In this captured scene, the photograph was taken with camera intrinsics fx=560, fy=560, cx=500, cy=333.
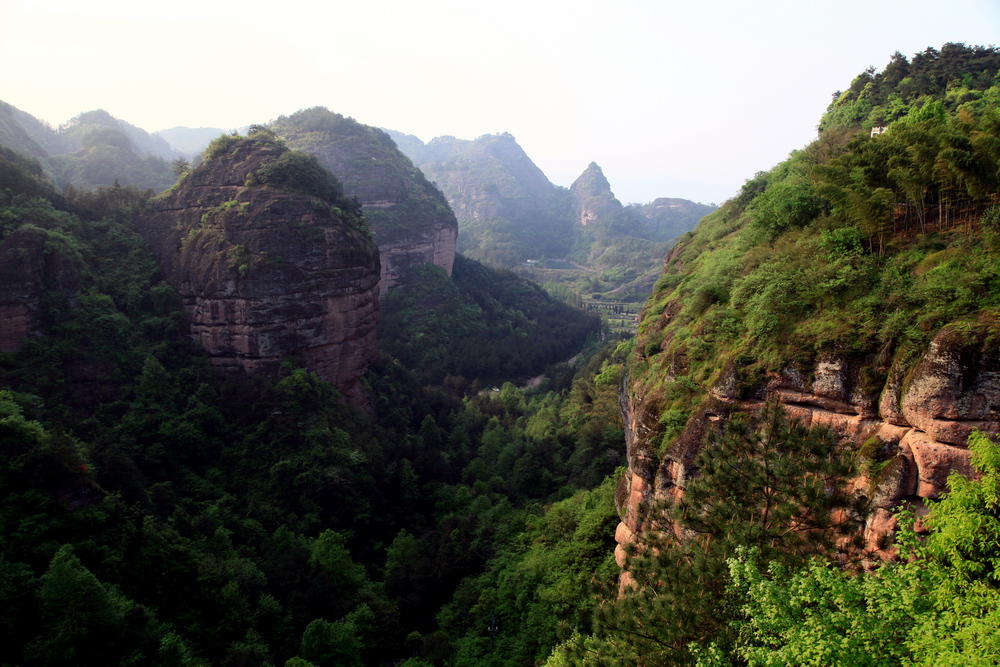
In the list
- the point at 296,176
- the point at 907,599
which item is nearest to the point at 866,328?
the point at 907,599

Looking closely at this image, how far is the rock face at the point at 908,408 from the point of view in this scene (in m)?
10.9

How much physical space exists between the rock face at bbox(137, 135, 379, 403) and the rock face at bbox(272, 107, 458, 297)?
35005 millimetres

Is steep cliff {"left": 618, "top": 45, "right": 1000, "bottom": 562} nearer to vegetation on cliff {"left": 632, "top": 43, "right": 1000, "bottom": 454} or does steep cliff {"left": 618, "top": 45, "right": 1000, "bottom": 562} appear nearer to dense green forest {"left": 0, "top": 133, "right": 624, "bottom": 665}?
vegetation on cliff {"left": 632, "top": 43, "right": 1000, "bottom": 454}

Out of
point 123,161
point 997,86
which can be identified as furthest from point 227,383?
point 123,161

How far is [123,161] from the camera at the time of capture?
79.4m

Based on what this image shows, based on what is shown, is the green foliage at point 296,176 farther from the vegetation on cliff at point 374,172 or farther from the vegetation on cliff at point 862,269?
the vegetation on cliff at point 374,172

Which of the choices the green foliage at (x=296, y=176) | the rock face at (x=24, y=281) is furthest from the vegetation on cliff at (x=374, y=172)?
the rock face at (x=24, y=281)

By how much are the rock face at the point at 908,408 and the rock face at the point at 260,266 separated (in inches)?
1231

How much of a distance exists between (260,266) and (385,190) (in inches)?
2106

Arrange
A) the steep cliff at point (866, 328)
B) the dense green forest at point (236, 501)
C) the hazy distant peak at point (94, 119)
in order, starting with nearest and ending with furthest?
1. the steep cliff at point (866, 328)
2. the dense green forest at point (236, 501)
3. the hazy distant peak at point (94, 119)

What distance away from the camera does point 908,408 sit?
11.9 metres

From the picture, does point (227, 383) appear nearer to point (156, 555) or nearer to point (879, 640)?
point (156, 555)

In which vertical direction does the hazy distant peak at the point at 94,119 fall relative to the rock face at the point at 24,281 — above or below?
above

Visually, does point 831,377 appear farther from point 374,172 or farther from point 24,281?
point 374,172
